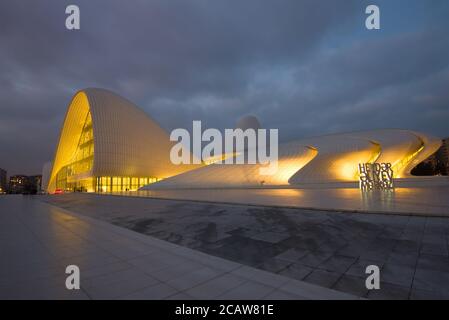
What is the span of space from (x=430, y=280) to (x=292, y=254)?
188 cm

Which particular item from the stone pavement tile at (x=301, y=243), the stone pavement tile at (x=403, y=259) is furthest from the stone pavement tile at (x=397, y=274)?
the stone pavement tile at (x=301, y=243)

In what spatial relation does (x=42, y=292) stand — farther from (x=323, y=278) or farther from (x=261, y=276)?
(x=323, y=278)

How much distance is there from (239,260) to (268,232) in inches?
62.3

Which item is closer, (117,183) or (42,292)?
(42,292)

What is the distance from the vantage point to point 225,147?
3834 centimetres

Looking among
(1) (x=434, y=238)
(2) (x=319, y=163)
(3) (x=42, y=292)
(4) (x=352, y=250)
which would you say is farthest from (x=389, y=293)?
(2) (x=319, y=163)

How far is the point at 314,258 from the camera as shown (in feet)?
12.9

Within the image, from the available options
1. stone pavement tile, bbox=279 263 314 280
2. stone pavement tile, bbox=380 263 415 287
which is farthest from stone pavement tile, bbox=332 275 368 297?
stone pavement tile, bbox=279 263 314 280

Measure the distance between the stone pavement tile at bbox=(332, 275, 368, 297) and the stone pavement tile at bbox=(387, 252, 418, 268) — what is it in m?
0.93

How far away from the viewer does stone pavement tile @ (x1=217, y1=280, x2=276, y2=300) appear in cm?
268
